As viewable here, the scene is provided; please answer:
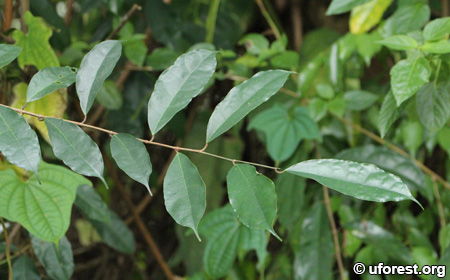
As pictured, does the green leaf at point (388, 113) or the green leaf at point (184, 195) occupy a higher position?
the green leaf at point (184, 195)

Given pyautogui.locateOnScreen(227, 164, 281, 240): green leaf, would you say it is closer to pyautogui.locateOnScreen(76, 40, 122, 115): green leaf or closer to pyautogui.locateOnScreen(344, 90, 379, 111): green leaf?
pyautogui.locateOnScreen(76, 40, 122, 115): green leaf

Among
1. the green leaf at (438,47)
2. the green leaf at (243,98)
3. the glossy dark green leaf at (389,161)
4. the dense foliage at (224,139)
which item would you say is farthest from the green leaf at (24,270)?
the green leaf at (438,47)

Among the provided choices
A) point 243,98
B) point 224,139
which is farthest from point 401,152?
point 243,98

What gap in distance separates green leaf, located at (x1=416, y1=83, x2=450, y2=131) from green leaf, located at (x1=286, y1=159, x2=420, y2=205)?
0.96ft

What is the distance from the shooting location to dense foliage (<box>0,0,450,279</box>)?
49 cm

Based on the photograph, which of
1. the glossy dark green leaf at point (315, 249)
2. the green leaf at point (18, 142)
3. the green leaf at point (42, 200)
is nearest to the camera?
the green leaf at point (18, 142)

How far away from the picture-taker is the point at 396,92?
0.66 metres

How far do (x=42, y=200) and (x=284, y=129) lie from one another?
48cm

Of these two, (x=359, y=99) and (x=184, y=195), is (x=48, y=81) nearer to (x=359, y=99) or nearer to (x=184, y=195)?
(x=184, y=195)

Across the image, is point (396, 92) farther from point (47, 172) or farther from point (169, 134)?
point (169, 134)

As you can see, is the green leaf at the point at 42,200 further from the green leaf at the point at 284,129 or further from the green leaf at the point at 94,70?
the green leaf at the point at 284,129

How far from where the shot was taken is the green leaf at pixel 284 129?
90cm

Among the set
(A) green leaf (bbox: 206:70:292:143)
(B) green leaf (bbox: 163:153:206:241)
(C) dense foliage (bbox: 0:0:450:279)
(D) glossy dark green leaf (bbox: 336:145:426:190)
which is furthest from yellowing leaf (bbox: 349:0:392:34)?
(B) green leaf (bbox: 163:153:206:241)

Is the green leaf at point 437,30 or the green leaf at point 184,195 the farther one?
the green leaf at point 437,30
